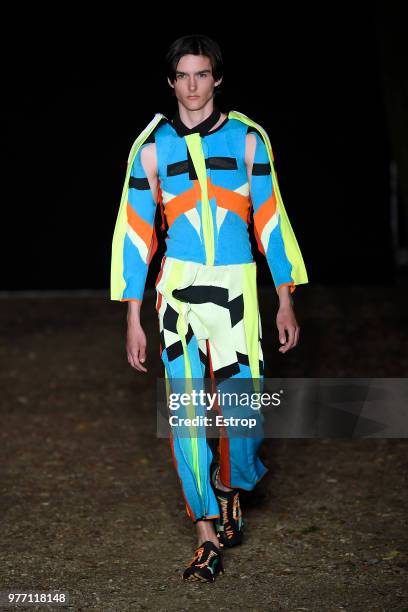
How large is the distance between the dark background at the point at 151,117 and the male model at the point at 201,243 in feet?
26.4

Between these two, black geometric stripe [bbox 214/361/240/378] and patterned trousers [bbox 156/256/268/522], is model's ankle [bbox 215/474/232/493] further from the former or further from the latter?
black geometric stripe [bbox 214/361/240/378]

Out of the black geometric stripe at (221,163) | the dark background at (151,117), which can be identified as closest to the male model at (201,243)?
the black geometric stripe at (221,163)

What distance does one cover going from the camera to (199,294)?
13.0ft

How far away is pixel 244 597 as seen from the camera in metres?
3.77

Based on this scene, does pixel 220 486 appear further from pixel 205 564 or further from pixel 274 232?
pixel 274 232

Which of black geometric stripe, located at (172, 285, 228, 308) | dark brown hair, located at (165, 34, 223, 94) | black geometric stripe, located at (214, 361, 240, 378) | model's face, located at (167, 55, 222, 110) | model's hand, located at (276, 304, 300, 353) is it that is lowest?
black geometric stripe, located at (214, 361, 240, 378)

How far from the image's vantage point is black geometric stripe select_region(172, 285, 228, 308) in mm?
3953

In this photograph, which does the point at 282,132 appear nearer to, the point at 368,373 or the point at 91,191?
the point at 91,191

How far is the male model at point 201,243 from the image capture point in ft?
12.9

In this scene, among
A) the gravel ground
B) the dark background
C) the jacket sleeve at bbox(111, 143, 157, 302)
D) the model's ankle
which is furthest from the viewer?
the dark background

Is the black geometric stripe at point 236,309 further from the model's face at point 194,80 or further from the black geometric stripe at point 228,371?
the model's face at point 194,80

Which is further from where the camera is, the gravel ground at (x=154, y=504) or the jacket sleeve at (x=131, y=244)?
the jacket sleeve at (x=131, y=244)

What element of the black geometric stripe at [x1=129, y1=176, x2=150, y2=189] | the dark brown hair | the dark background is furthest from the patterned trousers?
the dark background

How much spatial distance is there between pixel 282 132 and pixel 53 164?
8.66 feet
